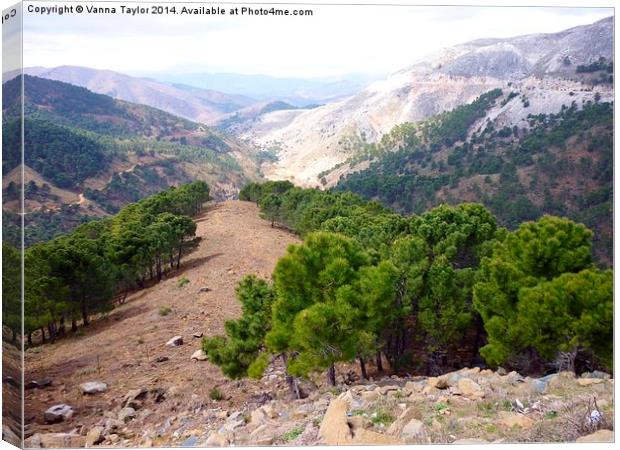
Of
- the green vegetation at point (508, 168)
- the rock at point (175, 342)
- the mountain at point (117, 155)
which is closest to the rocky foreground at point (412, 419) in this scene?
the green vegetation at point (508, 168)

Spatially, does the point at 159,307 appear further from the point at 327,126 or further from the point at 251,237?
the point at 327,126

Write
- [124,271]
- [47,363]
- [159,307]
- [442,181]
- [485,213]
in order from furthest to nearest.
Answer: [442,181] < [124,271] < [485,213] < [159,307] < [47,363]

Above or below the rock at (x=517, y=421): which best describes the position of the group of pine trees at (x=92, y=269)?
above

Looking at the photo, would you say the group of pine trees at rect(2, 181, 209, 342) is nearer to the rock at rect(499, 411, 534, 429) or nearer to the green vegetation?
the rock at rect(499, 411, 534, 429)

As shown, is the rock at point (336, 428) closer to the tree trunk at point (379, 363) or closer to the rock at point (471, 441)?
the rock at point (471, 441)

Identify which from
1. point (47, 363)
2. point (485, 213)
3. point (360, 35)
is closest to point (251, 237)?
point (485, 213)

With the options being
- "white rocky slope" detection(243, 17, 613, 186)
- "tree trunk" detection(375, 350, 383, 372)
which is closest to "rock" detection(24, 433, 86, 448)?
"tree trunk" detection(375, 350, 383, 372)

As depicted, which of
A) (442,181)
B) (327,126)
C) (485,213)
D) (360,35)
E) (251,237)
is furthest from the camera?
(327,126)
